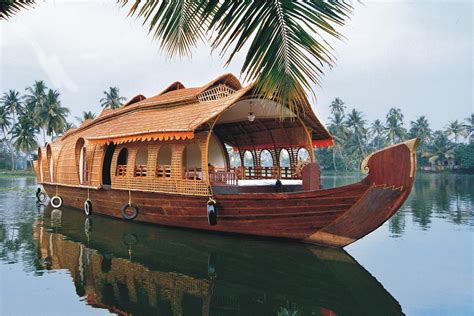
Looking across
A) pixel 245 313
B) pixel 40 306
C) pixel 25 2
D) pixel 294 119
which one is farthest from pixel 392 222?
pixel 25 2

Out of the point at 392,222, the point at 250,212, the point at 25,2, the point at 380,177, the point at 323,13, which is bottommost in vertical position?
the point at 392,222

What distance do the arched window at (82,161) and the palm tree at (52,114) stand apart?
2563cm

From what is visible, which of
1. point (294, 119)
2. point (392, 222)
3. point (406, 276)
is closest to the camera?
point (406, 276)

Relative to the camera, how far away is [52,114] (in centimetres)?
3203

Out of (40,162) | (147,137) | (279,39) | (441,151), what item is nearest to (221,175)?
(147,137)

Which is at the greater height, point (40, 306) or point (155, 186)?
point (155, 186)

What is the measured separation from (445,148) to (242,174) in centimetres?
3774

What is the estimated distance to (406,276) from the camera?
4.90 m

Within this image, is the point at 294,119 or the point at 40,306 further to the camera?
the point at 294,119

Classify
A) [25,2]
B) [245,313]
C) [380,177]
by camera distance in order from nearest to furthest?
[25,2], [245,313], [380,177]

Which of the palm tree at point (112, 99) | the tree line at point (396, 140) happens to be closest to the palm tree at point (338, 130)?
the tree line at point (396, 140)

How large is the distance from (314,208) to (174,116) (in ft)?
11.5

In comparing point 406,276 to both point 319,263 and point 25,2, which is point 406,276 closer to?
point 319,263

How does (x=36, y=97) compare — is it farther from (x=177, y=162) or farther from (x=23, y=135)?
(x=177, y=162)
